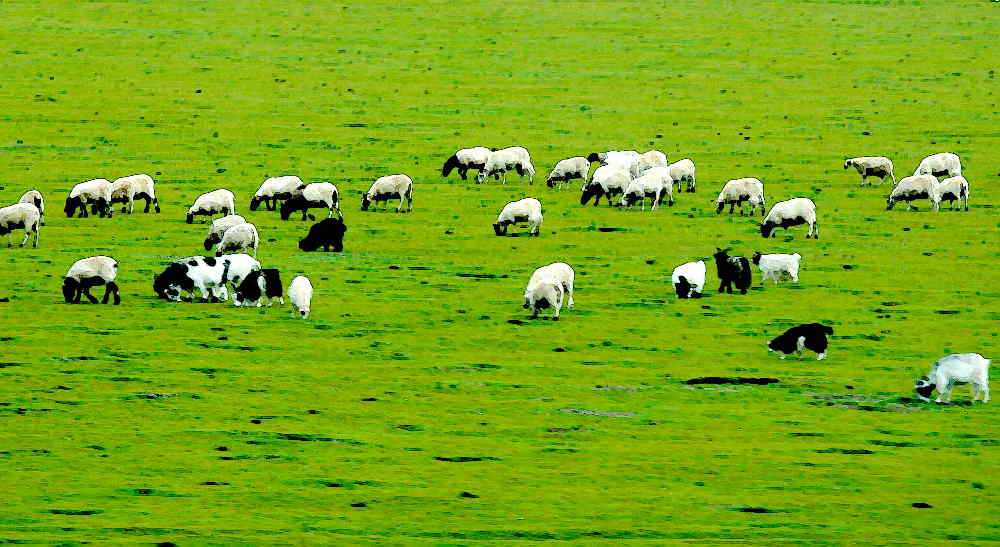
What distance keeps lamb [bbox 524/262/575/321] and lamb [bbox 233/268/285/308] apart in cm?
467

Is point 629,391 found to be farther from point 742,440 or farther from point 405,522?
point 405,522

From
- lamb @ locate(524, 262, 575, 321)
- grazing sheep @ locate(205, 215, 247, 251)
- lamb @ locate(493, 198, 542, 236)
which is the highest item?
lamb @ locate(493, 198, 542, 236)

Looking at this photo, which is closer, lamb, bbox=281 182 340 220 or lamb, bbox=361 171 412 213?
lamb, bbox=281 182 340 220

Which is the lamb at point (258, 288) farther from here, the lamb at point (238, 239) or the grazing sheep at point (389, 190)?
the grazing sheep at point (389, 190)

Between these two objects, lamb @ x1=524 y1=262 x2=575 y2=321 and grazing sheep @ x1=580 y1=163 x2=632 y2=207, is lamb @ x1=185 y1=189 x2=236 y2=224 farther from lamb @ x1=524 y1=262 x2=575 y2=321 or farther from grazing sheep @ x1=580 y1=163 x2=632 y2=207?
lamb @ x1=524 y1=262 x2=575 y2=321

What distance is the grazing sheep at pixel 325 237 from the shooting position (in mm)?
33688

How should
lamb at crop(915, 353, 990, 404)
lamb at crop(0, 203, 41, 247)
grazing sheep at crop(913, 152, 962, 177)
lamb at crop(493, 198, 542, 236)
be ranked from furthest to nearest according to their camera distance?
1. grazing sheep at crop(913, 152, 962, 177)
2. lamb at crop(493, 198, 542, 236)
3. lamb at crop(0, 203, 41, 247)
4. lamb at crop(915, 353, 990, 404)

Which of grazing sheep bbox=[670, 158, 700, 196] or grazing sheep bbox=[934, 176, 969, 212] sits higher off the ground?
grazing sheep bbox=[670, 158, 700, 196]

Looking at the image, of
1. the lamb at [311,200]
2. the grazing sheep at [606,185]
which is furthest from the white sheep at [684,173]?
the lamb at [311,200]

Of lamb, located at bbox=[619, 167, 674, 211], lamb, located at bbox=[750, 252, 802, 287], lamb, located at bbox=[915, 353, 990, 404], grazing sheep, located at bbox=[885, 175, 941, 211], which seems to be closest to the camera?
lamb, located at bbox=[915, 353, 990, 404]

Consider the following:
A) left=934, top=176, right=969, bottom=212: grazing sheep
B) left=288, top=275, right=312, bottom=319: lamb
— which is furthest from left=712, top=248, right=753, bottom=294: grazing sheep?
left=934, top=176, right=969, bottom=212: grazing sheep

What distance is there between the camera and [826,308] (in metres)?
28.2

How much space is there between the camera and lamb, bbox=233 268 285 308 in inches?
1080

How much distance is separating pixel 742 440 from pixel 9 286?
53.6 feet
